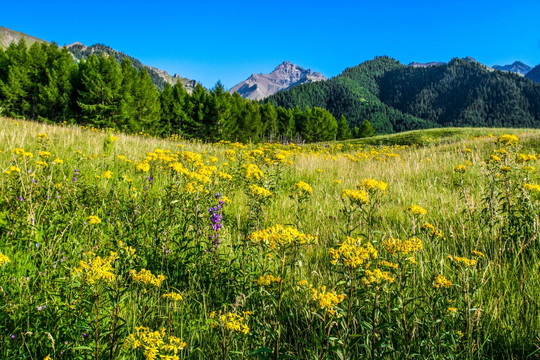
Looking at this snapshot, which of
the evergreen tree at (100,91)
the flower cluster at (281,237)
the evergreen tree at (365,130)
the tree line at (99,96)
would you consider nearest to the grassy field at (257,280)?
the flower cluster at (281,237)

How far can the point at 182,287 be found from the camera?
2.23 meters

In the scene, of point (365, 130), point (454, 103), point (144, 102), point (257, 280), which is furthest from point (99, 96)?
point (454, 103)

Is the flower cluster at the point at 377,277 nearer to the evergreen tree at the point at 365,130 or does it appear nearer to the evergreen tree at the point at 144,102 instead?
the evergreen tree at the point at 144,102

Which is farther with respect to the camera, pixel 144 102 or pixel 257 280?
pixel 144 102

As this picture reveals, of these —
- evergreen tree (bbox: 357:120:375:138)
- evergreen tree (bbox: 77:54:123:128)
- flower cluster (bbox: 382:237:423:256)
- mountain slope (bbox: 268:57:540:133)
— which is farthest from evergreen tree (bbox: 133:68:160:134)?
mountain slope (bbox: 268:57:540:133)

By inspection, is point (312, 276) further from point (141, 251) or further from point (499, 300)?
point (141, 251)

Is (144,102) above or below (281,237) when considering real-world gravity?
above

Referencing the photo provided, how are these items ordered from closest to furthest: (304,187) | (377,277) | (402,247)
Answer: (377,277) < (402,247) < (304,187)

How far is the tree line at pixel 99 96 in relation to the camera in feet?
105

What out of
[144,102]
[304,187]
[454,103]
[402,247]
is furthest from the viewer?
[454,103]

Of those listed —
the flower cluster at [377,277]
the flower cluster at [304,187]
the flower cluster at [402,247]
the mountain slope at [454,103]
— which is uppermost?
the mountain slope at [454,103]

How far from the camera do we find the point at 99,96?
104ft

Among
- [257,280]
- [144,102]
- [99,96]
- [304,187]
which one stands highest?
[144,102]

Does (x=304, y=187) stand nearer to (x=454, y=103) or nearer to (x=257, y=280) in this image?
(x=257, y=280)
